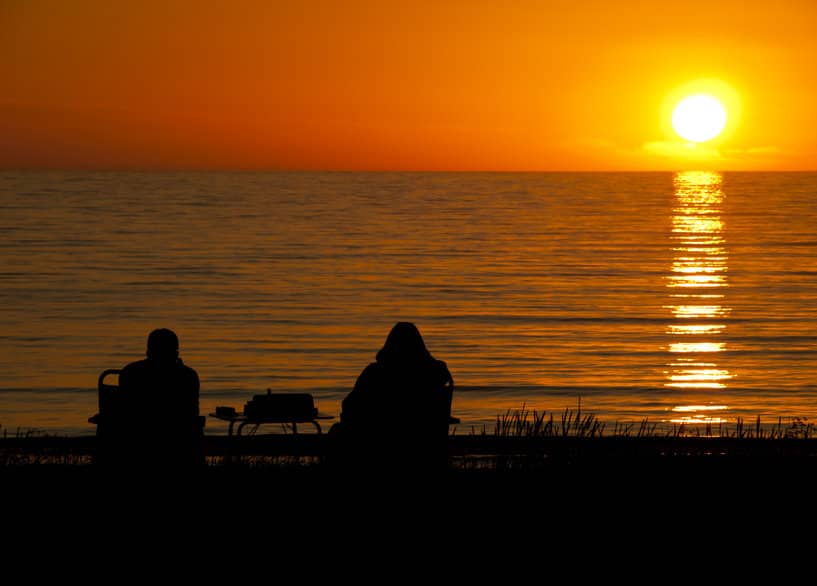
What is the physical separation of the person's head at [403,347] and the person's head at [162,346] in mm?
1131

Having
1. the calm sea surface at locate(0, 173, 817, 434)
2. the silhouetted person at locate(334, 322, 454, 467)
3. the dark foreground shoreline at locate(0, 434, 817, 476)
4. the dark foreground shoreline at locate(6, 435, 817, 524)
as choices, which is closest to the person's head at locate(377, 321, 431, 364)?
the silhouetted person at locate(334, 322, 454, 467)

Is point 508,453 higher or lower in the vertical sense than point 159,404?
higher

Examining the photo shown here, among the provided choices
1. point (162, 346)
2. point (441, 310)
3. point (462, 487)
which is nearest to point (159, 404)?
point (162, 346)

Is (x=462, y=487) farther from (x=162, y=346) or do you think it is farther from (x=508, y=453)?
(x=162, y=346)

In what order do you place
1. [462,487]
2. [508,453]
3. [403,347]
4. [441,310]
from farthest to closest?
1. [441,310]
2. [508,453]
3. [462,487]
4. [403,347]

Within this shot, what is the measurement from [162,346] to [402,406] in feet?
4.33

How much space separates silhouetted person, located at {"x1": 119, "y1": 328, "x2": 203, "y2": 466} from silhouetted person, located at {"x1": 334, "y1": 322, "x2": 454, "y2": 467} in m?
0.97

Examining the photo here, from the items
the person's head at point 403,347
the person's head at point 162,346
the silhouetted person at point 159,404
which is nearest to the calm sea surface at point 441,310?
the silhouetted person at point 159,404

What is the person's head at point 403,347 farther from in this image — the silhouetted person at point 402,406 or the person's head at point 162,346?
the person's head at point 162,346

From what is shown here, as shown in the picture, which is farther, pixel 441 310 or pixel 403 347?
pixel 441 310

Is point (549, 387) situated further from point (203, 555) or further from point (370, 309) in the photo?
point (203, 555)

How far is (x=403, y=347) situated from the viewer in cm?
647

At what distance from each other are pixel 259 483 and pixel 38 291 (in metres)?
29.8

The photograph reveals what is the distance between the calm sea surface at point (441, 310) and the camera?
20.5 metres
